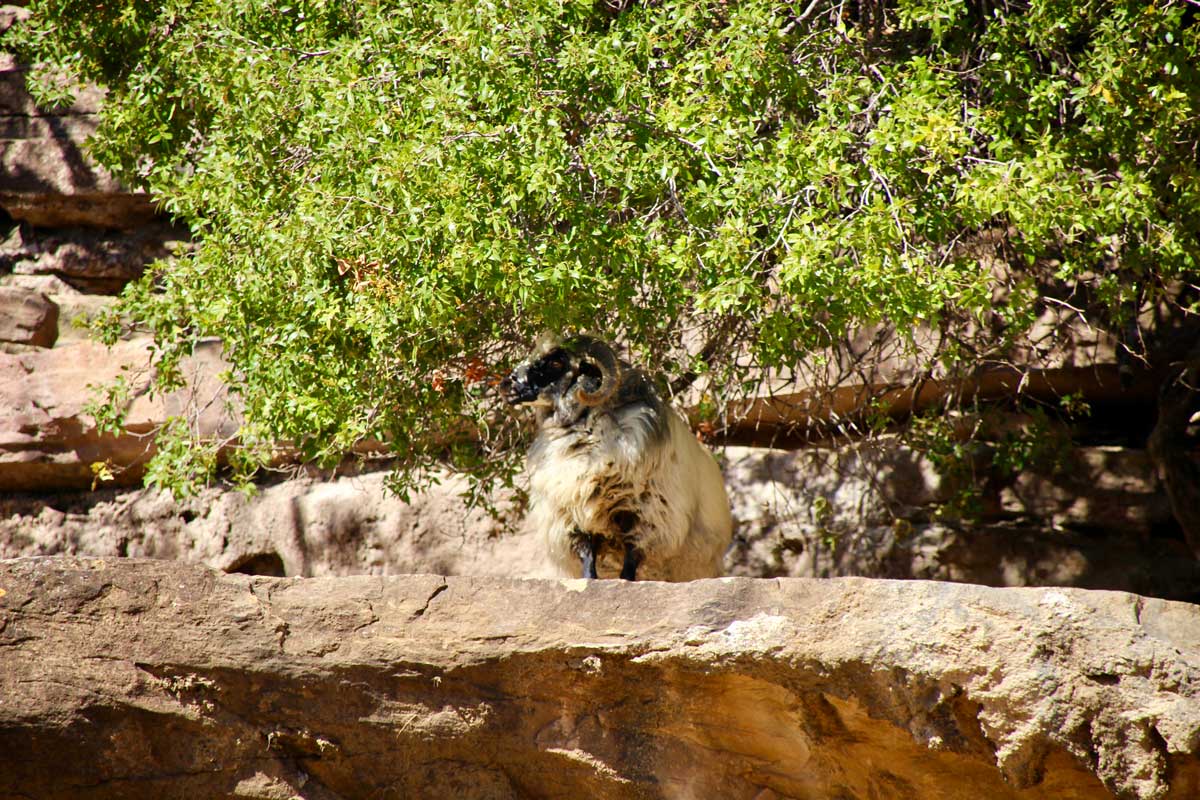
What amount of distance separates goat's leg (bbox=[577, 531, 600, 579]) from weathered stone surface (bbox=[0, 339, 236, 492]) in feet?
11.7

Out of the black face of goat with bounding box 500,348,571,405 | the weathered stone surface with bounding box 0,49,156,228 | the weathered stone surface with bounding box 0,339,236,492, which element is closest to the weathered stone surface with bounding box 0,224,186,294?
the weathered stone surface with bounding box 0,49,156,228

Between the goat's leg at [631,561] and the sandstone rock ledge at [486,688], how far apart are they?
1.30 m

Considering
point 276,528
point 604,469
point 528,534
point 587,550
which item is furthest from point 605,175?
point 276,528

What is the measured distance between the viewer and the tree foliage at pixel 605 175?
503 cm

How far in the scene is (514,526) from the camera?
26.7 ft

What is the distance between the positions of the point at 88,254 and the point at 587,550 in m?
5.38

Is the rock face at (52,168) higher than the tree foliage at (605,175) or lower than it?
lower

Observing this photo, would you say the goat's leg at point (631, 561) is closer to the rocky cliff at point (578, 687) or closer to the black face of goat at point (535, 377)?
the black face of goat at point (535, 377)

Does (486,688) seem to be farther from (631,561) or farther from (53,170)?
(53,170)

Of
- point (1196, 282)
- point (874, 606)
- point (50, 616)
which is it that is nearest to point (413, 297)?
point (50, 616)

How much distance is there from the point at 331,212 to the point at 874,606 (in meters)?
2.90

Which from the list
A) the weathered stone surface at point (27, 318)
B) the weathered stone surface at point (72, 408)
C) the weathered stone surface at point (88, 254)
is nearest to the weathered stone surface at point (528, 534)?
the weathered stone surface at point (72, 408)

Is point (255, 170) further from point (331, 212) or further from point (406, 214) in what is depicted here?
point (406, 214)

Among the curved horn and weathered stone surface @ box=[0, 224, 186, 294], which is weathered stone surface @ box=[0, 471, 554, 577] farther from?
the curved horn
